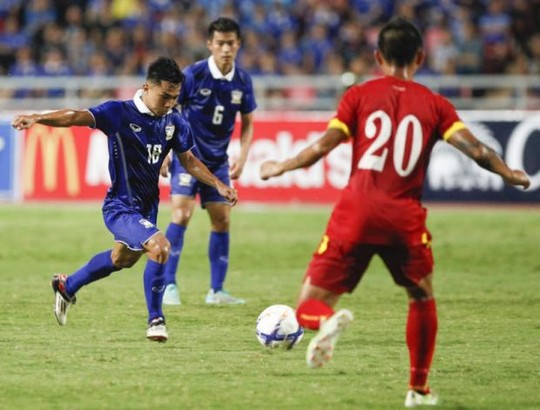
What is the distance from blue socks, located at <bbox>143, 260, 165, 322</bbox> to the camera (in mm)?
8500

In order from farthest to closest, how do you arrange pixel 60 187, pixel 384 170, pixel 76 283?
pixel 60 187
pixel 76 283
pixel 384 170

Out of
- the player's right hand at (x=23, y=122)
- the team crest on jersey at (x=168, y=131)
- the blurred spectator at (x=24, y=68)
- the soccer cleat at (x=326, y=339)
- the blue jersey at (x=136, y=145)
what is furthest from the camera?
the blurred spectator at (x=24, y=68)

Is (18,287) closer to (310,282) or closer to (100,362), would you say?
(100,362)

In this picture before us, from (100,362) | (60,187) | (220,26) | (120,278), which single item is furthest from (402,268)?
(60,187)

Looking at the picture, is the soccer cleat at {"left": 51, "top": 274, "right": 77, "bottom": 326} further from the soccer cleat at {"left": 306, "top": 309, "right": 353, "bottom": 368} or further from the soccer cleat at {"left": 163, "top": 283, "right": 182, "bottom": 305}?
the soccer cleat at {"left": 306, "top": 309, "right": 353, "bottom": 368}

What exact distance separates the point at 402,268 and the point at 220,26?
4.97m

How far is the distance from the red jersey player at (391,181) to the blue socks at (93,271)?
2620mm

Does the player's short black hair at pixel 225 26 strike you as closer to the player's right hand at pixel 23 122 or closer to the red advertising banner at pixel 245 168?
the player's right hand at pixel 23 122

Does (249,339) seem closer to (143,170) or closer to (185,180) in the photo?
(143,170)

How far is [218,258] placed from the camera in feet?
36.7

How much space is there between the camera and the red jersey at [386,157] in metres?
6.34

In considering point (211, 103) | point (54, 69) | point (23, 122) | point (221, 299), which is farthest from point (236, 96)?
point (54, 69)

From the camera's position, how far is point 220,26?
10.9m

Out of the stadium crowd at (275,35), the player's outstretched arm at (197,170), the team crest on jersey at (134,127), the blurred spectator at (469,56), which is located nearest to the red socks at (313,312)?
the player's outstretched arm at (197,170)
